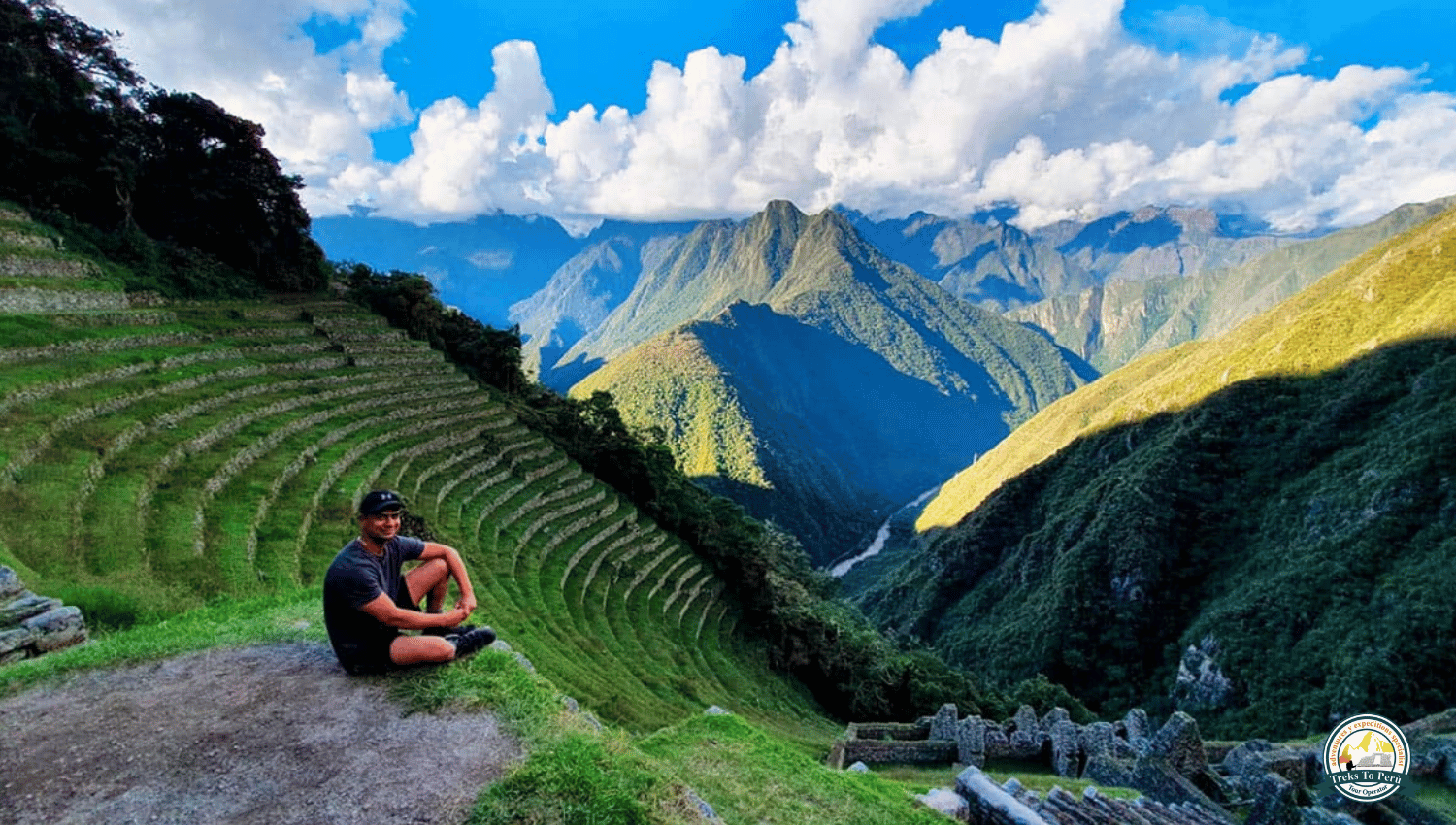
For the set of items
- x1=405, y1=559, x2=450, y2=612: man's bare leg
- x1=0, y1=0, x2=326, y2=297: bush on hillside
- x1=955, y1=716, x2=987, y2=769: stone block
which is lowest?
x1=955, y1=716, x2=987, y2=769: stone block

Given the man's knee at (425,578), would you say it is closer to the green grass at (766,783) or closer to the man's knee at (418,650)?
the man's knee at (418,650)

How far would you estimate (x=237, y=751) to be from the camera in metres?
5.77

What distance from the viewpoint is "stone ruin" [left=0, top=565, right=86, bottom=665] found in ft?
25.4

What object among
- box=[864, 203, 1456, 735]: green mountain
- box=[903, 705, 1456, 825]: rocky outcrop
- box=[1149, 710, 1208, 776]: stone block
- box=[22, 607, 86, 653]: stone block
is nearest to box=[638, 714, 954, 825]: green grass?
box=[903, 705, 1456, 825]: rocky outcrop

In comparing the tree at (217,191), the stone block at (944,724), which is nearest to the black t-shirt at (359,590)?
the stone block at (944,724)

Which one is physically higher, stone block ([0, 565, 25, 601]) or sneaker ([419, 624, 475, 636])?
sneaker ([419, 624, 475, 636])

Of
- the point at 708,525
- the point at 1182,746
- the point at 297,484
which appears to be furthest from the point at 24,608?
the point at 708,525

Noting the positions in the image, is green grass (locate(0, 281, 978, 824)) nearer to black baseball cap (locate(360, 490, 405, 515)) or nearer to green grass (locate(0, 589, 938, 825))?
green grass (locate(0, 589, 938, 825))

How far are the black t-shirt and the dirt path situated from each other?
46 centimetres

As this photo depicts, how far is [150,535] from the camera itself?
13.4 m

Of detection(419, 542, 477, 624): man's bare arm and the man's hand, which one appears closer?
the man's hand

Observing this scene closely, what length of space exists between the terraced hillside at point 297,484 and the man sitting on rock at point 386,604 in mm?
4599

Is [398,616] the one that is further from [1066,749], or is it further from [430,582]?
A: [1066,749]

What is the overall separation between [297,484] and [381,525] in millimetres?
15184
